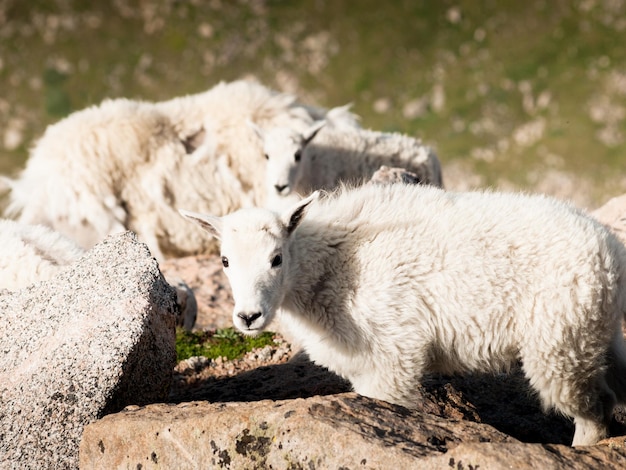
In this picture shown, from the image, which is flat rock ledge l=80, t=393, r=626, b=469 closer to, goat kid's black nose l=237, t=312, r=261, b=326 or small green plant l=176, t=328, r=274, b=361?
goat kid's black nose l=237, t=312, r=261, b=326

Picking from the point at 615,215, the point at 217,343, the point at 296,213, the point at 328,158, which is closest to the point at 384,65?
the point at 328,158

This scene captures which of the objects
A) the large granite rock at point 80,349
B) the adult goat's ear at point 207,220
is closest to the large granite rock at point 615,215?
the adult goat's ear at point 207,220

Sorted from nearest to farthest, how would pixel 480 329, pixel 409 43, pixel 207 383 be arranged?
1. pixel 480 329
2. pixel 207 383
3. pixel 409 43

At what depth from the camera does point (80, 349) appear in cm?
547

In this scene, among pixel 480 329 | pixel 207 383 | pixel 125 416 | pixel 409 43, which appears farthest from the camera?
pixel 409 43

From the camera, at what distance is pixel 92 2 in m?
41.3

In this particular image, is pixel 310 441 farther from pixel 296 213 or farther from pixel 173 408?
pixel 296 213

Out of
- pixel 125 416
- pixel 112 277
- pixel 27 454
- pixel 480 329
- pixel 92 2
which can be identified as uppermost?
pixel 480 329

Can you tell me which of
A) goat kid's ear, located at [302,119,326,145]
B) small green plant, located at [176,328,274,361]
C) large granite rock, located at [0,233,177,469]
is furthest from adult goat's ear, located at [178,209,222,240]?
goat kid's ear, located at [302,119,326,145]

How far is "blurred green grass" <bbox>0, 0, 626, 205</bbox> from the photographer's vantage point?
34.5m

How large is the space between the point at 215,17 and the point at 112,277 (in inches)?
1488

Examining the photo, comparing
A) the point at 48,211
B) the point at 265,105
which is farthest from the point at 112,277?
the point at 265,105

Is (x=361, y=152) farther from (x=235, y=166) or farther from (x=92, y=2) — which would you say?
(x=92, y=2)

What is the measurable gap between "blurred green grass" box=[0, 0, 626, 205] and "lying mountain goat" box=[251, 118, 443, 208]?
19.6 metres
